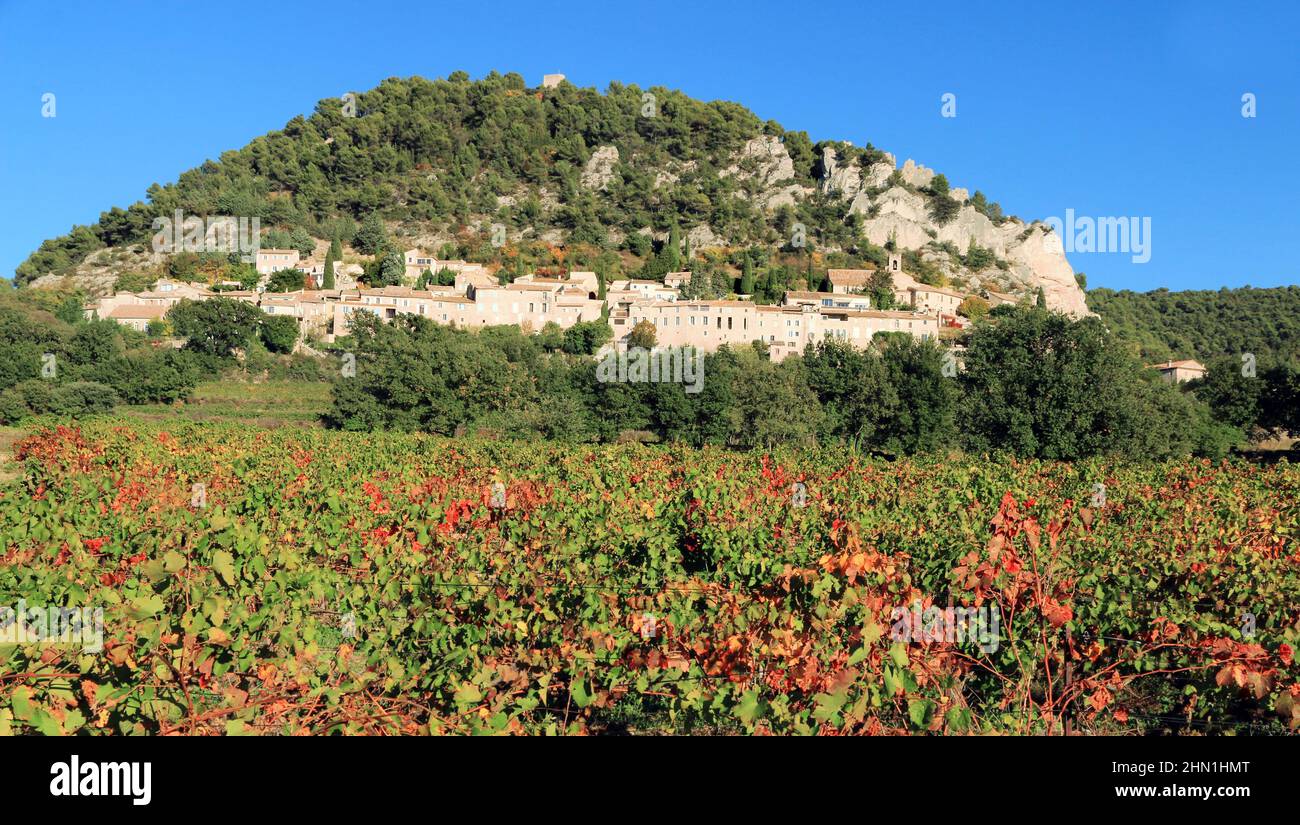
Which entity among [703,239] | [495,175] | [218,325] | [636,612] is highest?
[495,175]

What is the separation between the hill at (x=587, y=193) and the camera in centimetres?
10538

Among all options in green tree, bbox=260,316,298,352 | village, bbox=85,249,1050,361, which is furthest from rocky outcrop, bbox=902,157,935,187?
green tree, bbox=260,316,298,352

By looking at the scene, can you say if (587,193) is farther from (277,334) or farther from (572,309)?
(277,334)

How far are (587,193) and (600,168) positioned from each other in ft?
26.9

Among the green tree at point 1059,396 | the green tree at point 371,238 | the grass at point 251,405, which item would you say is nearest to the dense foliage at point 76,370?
the grass at point 251,405

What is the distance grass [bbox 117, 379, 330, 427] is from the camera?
48.4 metres

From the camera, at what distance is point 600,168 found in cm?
13025

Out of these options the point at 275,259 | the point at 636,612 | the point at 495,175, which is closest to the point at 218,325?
the point at 275,259

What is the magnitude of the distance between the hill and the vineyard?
257 feet
